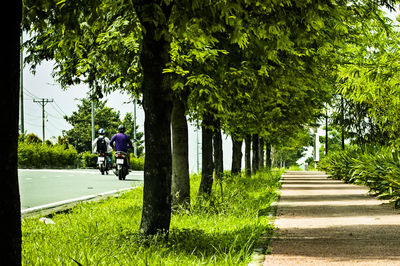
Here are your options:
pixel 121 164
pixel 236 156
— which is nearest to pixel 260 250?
Answer: pixel 121 164

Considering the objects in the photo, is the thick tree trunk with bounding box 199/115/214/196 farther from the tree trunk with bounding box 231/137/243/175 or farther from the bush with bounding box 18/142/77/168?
the bush with bounding box 18/142/77/168

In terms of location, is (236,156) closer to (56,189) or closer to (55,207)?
(56,189)

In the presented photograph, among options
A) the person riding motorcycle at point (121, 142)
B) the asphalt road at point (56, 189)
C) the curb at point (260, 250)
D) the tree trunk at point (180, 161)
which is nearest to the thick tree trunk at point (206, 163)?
the tree trunk at point (180, 161)

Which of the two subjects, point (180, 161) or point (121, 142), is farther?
point (121, 142)

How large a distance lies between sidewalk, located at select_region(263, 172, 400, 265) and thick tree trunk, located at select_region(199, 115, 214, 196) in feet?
6.34

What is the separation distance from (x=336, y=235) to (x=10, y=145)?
628 centimetres

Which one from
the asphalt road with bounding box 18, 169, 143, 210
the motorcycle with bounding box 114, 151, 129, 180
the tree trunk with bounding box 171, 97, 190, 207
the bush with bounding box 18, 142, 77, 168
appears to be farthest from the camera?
the bush with bounding box 18, 142, 77, 168

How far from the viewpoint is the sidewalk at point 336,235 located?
22.5 ft

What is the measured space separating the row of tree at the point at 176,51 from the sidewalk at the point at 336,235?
1890 millimetres

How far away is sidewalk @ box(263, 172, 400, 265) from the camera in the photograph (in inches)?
270

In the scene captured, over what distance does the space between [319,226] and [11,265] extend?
714cm

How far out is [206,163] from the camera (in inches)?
597

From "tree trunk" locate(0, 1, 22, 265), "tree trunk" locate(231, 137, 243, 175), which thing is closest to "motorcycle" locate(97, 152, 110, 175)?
"tree trunk" locate(231, 137, 243, 175)

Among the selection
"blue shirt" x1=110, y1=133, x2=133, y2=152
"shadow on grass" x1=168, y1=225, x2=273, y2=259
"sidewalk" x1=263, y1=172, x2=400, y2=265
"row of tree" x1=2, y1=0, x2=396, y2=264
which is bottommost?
→ "sidewalk" x1=263, y1=172, x2=400, y2=265
